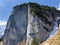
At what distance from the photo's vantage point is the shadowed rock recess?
66438mm

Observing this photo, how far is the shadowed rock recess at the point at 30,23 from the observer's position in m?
66.4

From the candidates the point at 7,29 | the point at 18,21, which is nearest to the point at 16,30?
the point at 18,21

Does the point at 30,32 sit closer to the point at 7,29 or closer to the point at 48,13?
the point at 48,13

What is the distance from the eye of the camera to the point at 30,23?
224 ft

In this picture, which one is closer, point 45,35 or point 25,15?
point 45,35

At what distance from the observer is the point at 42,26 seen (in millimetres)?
68438

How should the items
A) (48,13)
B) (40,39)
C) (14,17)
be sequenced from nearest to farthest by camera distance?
(40,39) < (48,13) < (14,17)

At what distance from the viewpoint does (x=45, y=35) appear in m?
67.0

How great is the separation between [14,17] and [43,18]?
1240 centimetres

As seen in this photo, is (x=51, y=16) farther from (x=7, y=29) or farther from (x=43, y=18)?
(x=7, y=29)

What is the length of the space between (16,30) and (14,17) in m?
5.24

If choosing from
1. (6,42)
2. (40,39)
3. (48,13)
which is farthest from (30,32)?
(6,42)

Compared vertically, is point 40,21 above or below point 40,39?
above

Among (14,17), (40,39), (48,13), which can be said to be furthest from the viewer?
(14,17)
